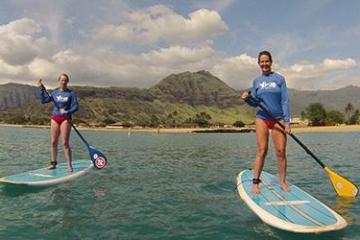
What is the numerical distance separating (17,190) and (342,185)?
9.66m

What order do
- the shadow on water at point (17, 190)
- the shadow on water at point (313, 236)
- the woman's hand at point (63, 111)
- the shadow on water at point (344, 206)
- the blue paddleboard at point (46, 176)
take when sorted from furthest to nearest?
Answer: the woman's hand at point (63, 111)
the blue paddleboard at point (46, 176)
the shadow on water at point (17, 190)
the shadow on water at point (344, 206)
the shadow on water at point (313, 236)

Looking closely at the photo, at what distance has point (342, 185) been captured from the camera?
33.5ft

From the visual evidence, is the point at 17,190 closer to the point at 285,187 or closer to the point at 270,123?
the point at 270,123

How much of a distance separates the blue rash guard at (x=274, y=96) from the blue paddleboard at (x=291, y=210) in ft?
6.38

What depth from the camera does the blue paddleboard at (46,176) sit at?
1132cm

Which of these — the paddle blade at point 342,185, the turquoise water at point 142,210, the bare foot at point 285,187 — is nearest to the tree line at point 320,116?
the turquoise water at point 142,210

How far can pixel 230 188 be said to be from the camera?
1227 centimetres

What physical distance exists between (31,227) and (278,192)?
235 inches

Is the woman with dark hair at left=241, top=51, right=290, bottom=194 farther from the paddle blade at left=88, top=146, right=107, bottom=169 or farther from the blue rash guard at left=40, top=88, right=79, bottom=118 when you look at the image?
the paddle blade at left=88, top=146, right=107, bottom=169

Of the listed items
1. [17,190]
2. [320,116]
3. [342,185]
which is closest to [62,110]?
[17,190]

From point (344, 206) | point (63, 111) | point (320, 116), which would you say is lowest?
point (344, 206)

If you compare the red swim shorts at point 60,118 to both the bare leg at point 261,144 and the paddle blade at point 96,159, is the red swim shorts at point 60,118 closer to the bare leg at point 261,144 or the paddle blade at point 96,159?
the paddle blade at point 96,159

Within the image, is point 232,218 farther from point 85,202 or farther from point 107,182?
point 107,182

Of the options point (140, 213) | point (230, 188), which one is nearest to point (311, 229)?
point (140, 213)
